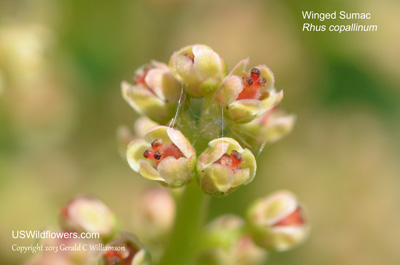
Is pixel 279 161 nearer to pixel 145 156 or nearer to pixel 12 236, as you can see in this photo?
pixel 12 236

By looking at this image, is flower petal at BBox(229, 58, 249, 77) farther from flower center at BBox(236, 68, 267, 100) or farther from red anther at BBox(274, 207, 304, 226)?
red anther at BBox(274, 207, 304, 226)

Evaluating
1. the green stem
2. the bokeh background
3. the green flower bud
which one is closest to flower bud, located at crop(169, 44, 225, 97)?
the green flower bud

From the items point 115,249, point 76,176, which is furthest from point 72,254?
point 76,176

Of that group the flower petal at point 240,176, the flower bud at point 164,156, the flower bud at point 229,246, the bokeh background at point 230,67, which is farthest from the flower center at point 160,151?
the bokeh background at point 230,67

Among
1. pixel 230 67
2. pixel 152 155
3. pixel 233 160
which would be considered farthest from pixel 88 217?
pixel 230 67

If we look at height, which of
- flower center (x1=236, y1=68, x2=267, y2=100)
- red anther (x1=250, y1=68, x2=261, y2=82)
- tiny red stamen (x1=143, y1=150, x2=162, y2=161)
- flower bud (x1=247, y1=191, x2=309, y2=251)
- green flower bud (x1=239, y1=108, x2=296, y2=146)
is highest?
red anther (x1=250, y1=68, x2=261, y2=82)

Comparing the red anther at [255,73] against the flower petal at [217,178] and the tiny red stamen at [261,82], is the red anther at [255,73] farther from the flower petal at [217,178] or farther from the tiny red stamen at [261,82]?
the flower petal at [217,178]
